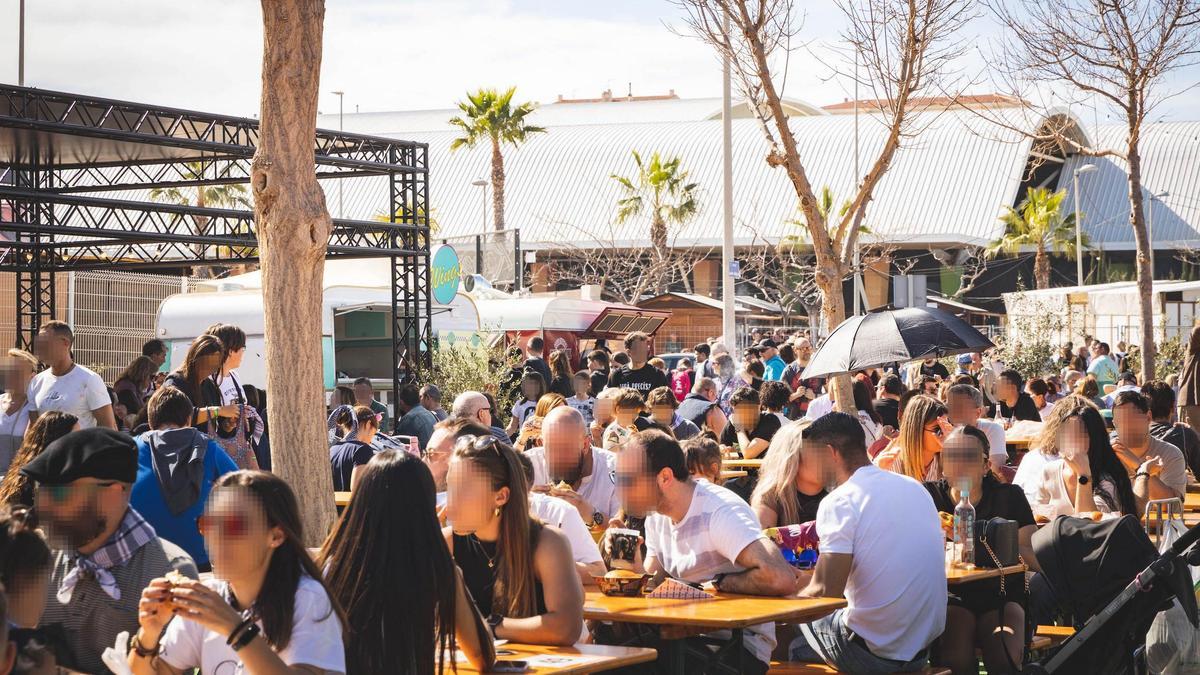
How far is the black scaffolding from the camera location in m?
18.0

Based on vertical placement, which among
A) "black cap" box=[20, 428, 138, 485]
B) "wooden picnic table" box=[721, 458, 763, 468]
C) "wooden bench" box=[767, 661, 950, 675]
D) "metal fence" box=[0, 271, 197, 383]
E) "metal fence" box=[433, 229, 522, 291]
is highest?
"metal fence" box=[433, 229, 522, 291]

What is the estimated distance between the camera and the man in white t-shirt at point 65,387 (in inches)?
343

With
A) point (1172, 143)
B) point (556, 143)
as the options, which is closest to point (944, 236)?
point (1172, 143)

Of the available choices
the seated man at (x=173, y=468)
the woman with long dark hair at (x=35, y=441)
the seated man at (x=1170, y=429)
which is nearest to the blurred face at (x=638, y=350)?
the seated man at (x=1170, y=429)

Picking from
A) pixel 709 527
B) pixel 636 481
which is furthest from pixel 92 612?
pixel 709 527

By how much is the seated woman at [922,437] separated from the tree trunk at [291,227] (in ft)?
11.0

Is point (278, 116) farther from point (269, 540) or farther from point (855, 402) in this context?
point (855, 402)

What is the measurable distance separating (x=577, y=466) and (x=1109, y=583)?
273 centimetres

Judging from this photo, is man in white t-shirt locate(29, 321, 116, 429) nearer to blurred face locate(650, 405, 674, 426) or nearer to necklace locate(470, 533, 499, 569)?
blurred face locate(650, 405, 674, 426)

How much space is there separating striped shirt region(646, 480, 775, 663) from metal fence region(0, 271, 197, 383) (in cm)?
2087

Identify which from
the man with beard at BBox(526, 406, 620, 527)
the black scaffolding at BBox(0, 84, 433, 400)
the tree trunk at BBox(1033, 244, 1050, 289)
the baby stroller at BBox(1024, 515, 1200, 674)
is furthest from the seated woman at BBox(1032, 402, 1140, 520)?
the tree trunk at BBox(1033, 244, 1050, 289)

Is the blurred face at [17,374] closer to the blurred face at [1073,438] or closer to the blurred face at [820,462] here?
the blurred face at [820,462]

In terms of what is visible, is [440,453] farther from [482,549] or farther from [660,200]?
[660,200]

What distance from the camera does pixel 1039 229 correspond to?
168ft
